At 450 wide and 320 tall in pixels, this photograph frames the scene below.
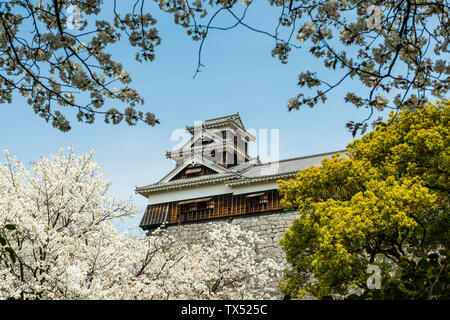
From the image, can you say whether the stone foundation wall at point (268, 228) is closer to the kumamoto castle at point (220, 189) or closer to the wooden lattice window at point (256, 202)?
the kumamoto castle at point (220, 189)

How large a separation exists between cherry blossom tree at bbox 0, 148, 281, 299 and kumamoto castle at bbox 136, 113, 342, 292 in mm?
5952

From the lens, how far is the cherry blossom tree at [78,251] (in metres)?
10.6

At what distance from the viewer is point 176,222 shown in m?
26.1

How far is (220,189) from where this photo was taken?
83.9 feet

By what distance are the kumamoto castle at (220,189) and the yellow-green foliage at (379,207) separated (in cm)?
930

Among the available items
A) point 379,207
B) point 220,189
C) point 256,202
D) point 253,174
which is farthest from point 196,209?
point 379,207

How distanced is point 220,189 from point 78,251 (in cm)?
1421

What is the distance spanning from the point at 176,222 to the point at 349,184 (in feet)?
50.4

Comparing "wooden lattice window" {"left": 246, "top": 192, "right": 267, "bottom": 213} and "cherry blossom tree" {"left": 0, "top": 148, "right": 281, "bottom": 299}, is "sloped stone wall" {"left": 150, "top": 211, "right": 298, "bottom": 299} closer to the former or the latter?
"wooden lattice window" {"left": 246, "top": 192, "right": 267, "bottom": 213}

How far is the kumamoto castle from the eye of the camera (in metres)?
23.7

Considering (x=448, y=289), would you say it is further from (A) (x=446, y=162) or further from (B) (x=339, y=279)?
(A) (x=446, y=162)

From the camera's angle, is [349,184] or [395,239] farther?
[349,184]

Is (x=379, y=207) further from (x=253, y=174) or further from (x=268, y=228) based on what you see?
(x=253, y=174)
